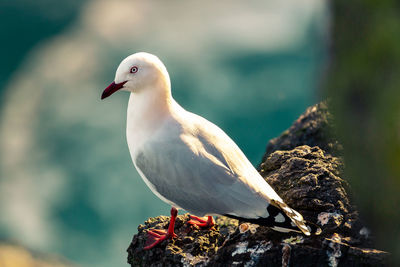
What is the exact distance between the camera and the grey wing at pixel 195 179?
3.64 metres

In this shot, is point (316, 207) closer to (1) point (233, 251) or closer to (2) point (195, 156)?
(1) point (233, 251)

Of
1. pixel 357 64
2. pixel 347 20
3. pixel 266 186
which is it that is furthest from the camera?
pixel 347 20

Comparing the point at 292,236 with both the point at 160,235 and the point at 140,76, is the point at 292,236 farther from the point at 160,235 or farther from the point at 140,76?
the point at 140,76

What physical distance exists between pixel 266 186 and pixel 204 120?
0.72m

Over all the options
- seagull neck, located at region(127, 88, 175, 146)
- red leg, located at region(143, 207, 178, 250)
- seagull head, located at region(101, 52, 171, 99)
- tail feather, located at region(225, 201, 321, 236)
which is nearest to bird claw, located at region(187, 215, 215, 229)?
red leg, located at region(143, 207, 178, 250)

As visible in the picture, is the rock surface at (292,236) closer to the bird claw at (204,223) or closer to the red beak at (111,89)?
the bird claw at (204,223)

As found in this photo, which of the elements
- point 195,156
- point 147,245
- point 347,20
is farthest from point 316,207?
point 347,20

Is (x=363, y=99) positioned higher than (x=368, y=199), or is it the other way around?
(x=363, y=99)

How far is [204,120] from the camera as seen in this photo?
412cm

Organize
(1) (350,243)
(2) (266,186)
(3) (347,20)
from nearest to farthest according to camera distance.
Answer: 1. (1) (350,243)
2. (2) (266,186)
3. (3) (347,20)

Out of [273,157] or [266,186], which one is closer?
[266,186]

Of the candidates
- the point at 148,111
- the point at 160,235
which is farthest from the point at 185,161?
the point at 160,235

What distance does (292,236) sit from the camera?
355 cm

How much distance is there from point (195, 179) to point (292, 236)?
0.72 metres
